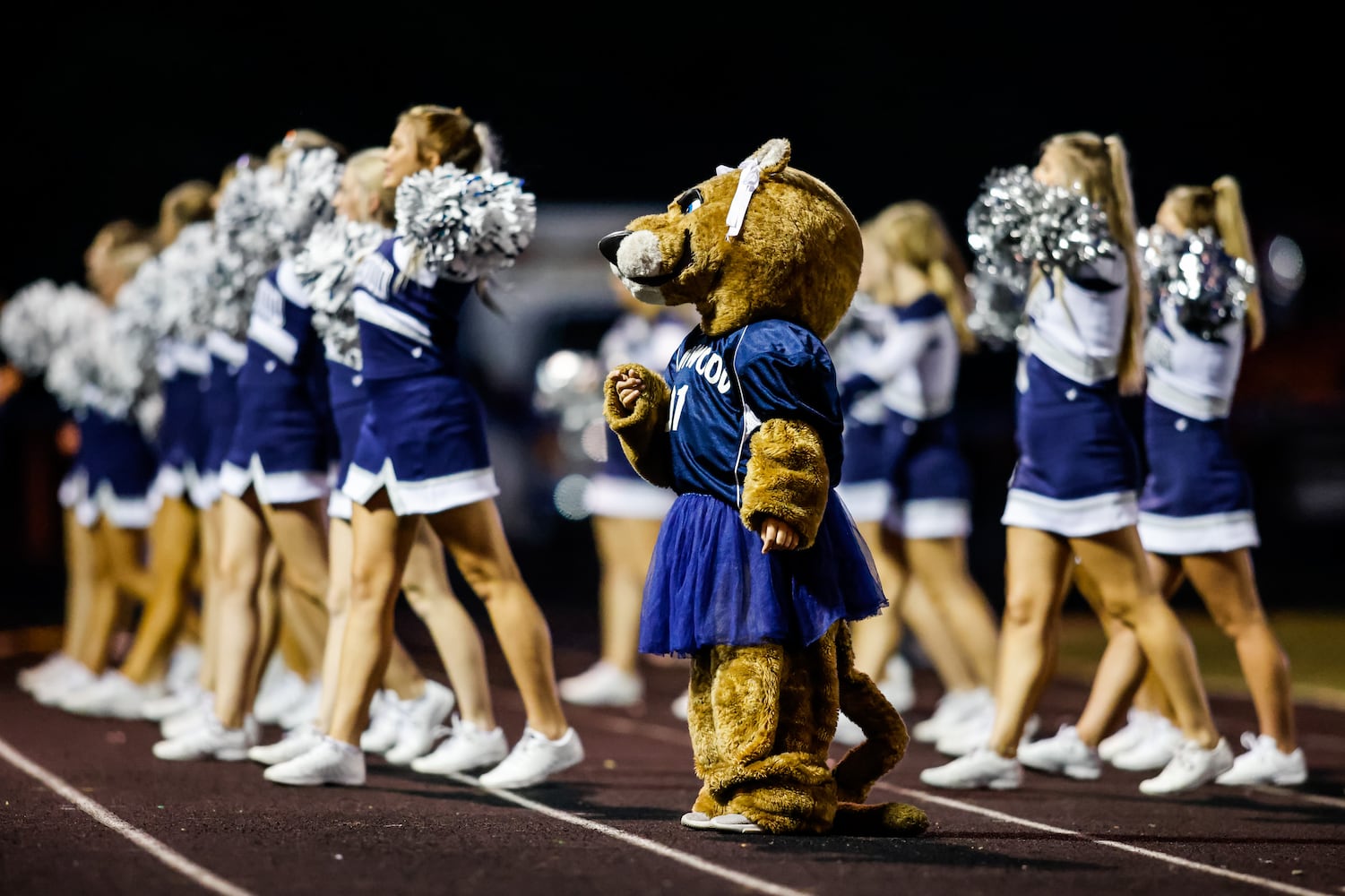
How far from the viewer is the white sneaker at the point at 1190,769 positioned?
6918mm

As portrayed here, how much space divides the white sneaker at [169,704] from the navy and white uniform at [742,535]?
3.65 meters

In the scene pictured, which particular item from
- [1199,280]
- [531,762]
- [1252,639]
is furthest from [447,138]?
[1252,639]

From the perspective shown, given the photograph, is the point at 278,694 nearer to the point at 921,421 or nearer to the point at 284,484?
the point at 284,484

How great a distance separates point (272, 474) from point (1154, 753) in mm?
3582

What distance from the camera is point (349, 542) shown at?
23.1ft

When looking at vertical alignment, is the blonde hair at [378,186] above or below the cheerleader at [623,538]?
above

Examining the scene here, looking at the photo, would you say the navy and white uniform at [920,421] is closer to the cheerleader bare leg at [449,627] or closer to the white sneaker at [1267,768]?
the white sneaker at [1267,768]

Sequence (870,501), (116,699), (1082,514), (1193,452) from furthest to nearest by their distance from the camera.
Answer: (116,699) → (870,501) → (1193,452) → (1082,514)

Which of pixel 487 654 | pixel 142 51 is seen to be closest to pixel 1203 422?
pixel 487 654

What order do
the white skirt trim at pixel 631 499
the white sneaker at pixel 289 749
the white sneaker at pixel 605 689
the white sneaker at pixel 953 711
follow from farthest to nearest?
the white skirt trim at pixel 631 499 < the white sneaker at pixel 605 689 < the white sneaker at pixel 953 711 < the white sneaker at pixel 289 749

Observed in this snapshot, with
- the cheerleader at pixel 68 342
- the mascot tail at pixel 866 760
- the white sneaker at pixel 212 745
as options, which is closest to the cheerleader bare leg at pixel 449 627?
the white sneaker at pixel 212 745

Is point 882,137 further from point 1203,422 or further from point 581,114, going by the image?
point 1203,422

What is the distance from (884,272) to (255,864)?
4.68 meters

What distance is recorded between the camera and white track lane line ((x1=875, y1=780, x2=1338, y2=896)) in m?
5.04
